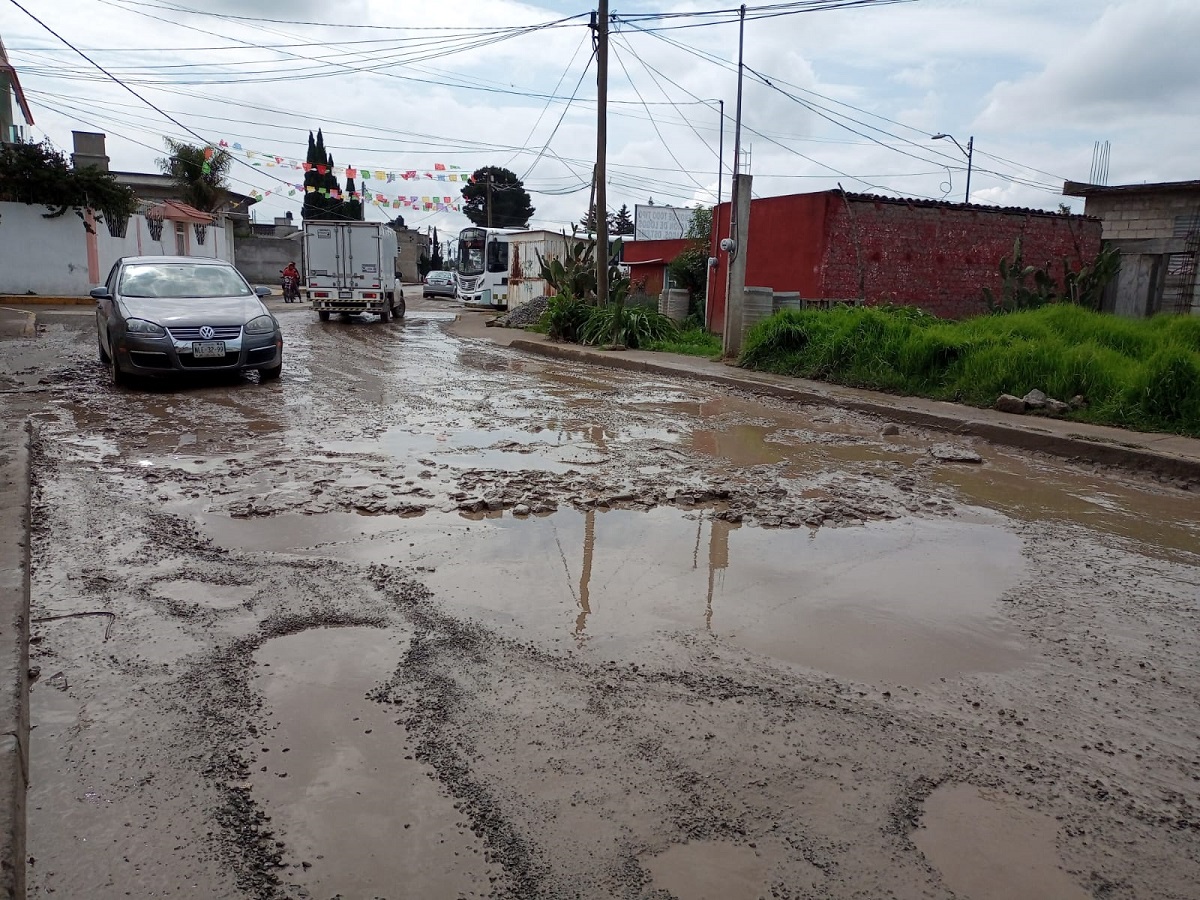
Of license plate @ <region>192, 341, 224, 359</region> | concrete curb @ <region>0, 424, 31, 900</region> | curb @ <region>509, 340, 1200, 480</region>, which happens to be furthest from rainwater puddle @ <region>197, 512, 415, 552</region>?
curb @ <region>509, 340, 1200, 480</region>

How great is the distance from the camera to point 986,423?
8719mm

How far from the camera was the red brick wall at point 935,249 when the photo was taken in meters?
16.5

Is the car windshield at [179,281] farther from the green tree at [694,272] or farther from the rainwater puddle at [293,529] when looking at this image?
the green tree at [694,272]

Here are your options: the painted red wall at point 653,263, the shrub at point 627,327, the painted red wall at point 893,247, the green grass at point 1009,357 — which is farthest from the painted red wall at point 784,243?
the painted red wall at point 653,263

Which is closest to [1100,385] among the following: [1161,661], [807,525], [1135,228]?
[807,525]

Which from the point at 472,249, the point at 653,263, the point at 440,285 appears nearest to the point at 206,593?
the point at 653,263

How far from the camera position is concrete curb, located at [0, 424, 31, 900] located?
2.10m

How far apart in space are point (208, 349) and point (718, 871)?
363 inches

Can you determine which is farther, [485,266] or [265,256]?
[265,256]

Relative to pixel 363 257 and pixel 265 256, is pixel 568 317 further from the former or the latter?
pixel 265 256

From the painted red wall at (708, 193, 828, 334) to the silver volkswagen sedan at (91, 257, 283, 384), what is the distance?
30.3ft

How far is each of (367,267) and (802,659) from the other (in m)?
21.7

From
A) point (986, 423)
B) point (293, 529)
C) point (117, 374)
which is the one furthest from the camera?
point (117, 374)

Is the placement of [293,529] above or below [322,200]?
below
